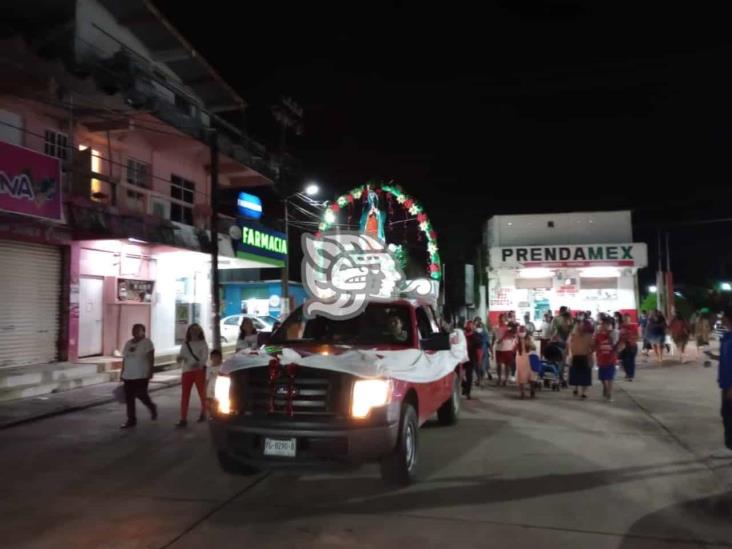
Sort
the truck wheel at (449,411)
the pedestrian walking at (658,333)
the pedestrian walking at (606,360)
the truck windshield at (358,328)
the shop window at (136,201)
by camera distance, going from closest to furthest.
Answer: the truck windshield at (358,328) < the truck wheel at (449,411) < the pedestrian walking at (606,360) < the shop window at (136,201) < the pedestrian walking at (658,333)

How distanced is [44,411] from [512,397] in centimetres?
850

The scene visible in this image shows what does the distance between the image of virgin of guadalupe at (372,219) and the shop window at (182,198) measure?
7.61 meters

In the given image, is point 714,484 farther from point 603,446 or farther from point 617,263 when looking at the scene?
point 617,263

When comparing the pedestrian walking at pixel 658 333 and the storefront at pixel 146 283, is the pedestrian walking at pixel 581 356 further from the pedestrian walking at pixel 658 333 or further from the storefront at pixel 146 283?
the storefront at pixel 146 283

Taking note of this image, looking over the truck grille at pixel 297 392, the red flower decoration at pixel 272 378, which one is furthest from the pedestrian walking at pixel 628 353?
the red flower decoration at pixel 272 378

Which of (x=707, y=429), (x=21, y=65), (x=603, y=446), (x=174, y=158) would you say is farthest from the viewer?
(x=174, y=158)

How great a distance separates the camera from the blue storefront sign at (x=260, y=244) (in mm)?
20047

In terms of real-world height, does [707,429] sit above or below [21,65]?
below

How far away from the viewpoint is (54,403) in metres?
11.1

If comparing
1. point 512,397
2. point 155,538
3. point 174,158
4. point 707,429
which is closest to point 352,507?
point 155,538

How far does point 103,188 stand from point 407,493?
44.9 feet

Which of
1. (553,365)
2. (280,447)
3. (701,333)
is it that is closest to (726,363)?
(280,447)

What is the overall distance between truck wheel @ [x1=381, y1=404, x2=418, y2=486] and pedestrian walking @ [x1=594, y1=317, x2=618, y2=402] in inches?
250

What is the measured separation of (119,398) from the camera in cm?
904
